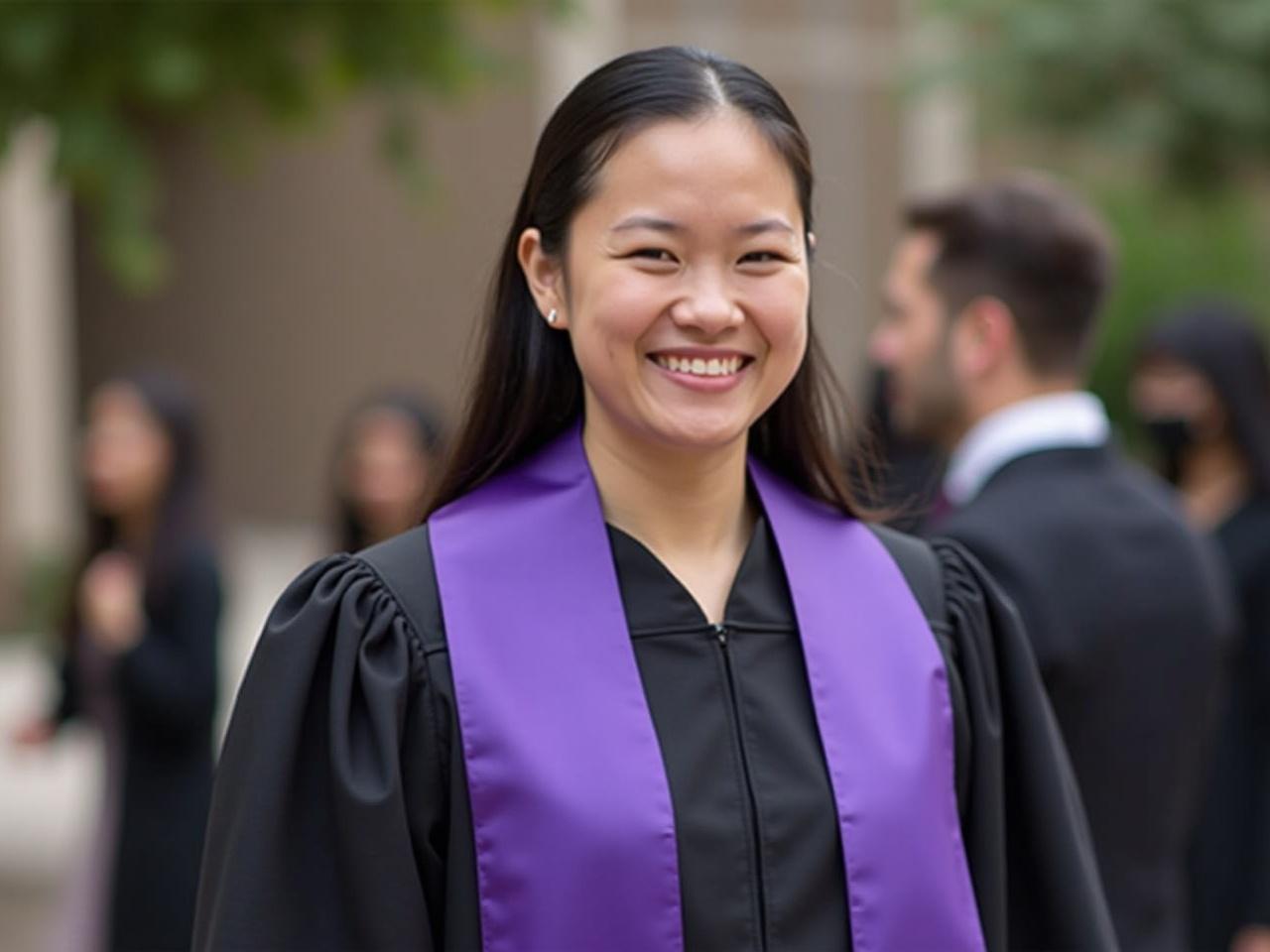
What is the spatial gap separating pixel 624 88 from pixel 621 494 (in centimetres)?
49

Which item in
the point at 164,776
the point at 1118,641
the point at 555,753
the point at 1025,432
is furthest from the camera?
the point at 164,776

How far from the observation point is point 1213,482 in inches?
205

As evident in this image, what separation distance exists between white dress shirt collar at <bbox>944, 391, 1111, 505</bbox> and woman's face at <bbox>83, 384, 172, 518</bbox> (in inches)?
112

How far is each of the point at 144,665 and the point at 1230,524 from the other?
2.89m

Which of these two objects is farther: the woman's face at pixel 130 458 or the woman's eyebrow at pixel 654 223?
the woman's face at pixel 130 458

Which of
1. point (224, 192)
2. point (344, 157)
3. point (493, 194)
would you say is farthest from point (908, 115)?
point (224, 192)

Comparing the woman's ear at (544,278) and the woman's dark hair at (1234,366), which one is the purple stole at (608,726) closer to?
the woman's ear at (544,278)

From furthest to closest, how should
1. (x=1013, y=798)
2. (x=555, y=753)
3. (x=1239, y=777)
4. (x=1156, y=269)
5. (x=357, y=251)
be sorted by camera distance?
(x=357, y=251) → (x=1156, y=269) → (x=1239, y=777) → (x=1013, y=798) → (x=555, y=753)

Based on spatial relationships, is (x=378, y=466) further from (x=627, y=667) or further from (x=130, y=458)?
(x=627, y=667)

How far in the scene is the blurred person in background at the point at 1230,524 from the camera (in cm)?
483

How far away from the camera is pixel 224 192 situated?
18.7 m

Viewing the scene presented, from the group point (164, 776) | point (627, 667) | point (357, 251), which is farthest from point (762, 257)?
point (357, 251)

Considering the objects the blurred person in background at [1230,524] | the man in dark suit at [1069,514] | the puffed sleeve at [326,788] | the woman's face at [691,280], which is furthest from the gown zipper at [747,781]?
the blurred person in background at [1230,524]

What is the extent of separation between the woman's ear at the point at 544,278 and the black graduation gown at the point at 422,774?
28 cm
